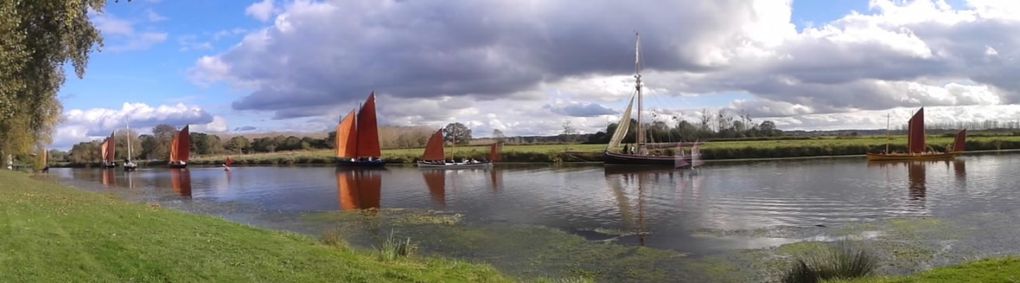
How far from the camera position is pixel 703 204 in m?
29.6

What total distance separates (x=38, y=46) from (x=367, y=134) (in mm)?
59521

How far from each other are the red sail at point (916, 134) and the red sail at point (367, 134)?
56788 millimetres

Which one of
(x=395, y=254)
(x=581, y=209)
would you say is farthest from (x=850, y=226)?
(x=395, y=254)

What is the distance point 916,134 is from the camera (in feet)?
234

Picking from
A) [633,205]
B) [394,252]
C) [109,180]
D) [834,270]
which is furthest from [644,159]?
[834,270]

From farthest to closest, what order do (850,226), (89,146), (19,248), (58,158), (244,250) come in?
1. (58,158)
2. (89,146)
3. (850,226)
4. (244,250)
5. (19,248)

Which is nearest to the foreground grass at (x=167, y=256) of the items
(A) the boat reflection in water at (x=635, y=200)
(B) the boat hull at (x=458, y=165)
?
(A) the boat reflection in water at (x=635, y=200)

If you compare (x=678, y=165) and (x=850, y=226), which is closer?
(x=850, y=226)

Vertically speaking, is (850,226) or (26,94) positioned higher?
(26,94)

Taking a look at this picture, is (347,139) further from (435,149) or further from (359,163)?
(435,149)

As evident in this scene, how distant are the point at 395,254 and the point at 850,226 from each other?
14488 millimetres

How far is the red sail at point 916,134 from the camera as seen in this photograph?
70438 millimetres

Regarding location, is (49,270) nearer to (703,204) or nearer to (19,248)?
(19,248)

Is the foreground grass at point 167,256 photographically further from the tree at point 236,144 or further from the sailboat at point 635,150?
the tree at point 236,144
